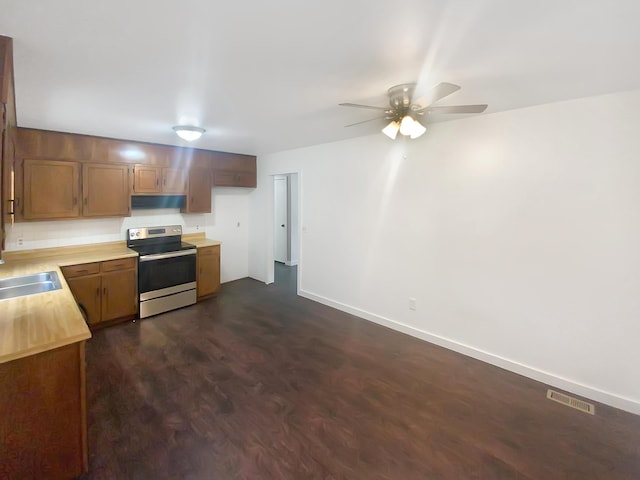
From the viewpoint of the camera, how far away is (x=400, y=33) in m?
1.45

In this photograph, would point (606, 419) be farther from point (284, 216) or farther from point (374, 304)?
point (284, 216)

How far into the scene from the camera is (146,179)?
4152mm

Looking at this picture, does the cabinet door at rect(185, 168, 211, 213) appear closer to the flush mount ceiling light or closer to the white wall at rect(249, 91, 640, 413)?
the flush mount ceiling light

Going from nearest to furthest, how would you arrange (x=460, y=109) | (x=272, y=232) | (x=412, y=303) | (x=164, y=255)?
(x=460, y=109) → (x=412, y=303) → (x=164, y=255) → (x=272, y=232)

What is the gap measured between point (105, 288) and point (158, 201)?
4.93ft

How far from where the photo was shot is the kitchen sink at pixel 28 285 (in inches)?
99.4

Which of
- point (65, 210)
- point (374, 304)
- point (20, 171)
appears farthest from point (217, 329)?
point (20, 171)

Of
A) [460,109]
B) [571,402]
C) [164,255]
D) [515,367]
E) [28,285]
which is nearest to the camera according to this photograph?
[460,109]

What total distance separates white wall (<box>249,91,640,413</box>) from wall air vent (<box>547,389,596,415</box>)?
0.12m

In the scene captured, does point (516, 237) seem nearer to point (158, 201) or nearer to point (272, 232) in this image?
point (272, 232)

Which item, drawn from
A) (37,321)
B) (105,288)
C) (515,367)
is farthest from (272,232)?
(515,367)

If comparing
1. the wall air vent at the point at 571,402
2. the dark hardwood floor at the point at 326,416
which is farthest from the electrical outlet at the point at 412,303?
the wall air vent at the point at 571,402

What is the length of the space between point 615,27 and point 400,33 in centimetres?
100

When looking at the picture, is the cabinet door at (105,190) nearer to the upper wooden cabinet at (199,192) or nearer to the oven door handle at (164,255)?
the oven door handle at (164,255)
